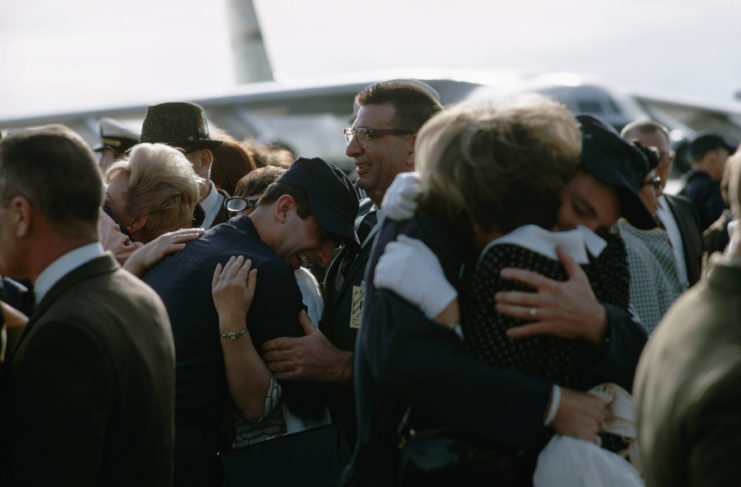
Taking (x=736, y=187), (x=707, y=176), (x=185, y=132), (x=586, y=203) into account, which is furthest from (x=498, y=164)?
(x=707, y=176)

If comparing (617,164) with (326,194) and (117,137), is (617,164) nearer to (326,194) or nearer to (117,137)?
(326,194)

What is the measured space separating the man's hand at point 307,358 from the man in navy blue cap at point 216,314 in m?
0.04

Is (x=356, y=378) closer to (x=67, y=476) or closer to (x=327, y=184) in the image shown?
(x=67, y=476)

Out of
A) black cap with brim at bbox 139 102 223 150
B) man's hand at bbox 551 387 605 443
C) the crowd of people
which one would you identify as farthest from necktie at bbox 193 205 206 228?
man's hand at bbox 551 387 605 443

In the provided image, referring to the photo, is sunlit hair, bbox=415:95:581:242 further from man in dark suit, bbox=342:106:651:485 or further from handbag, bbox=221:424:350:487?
handbag, bbox=221:424:350:487

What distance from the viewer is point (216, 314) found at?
2.36m

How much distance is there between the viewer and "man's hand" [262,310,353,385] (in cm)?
239

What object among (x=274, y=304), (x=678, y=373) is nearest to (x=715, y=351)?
(x=678, y=373)

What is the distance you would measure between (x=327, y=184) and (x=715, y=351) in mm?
1751

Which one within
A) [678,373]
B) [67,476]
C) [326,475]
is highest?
[678,373]

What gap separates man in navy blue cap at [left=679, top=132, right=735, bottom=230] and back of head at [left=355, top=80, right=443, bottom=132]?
13.1 feet

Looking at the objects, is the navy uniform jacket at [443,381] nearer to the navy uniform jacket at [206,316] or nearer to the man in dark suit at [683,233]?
the navy uniform jacket at [206,316]

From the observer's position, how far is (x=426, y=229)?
1.59 meters

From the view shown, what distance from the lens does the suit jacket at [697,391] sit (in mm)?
1119
